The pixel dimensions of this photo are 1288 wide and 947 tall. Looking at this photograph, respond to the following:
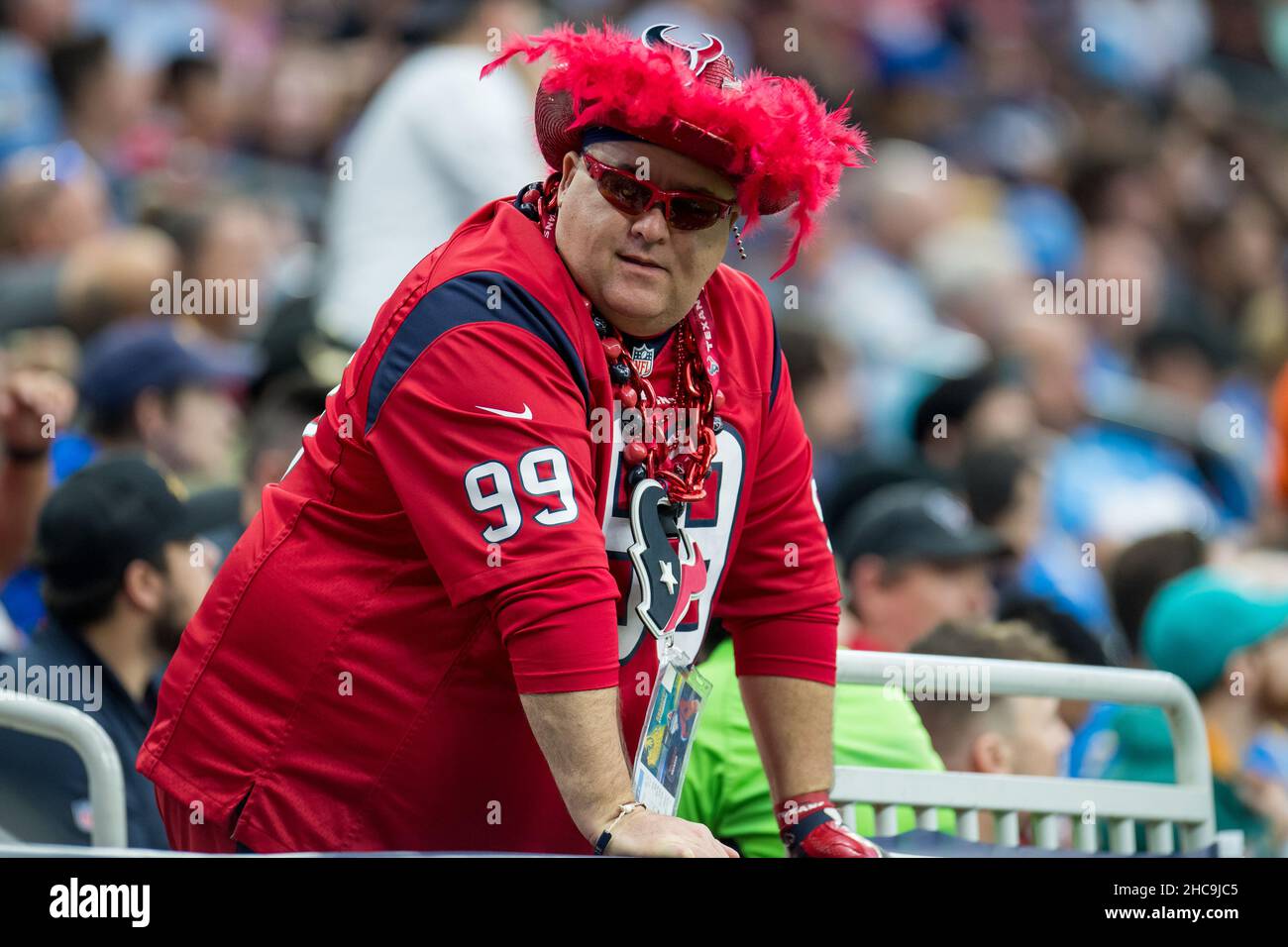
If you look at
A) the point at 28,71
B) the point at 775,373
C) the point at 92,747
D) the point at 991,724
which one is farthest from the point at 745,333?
the point at 28,71

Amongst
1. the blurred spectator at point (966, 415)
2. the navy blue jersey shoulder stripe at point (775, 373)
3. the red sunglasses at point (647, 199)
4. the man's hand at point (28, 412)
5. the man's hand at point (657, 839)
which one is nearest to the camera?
the man's hand at point (657, 839)

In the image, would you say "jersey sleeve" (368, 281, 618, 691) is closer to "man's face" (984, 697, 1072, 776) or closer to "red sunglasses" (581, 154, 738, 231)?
"red sunglasses" (581, 154, 738, 231)

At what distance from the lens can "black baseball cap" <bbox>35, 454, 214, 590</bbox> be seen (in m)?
3.92

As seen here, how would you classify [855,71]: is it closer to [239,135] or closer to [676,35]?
[239,135]

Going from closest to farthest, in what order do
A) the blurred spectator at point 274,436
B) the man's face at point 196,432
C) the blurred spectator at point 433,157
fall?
the blurred spectator at point 274,436
the man's face at point 196,432
the blurred spectator at point 433,157

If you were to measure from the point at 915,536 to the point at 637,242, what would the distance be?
99.4 inches

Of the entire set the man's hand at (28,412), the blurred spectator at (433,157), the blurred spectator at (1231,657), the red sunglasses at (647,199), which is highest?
the blurred spectator at (433,157)

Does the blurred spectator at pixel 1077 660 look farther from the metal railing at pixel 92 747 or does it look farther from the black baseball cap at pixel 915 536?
the metal railing at pixel 92 747

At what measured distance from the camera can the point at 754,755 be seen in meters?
3.60

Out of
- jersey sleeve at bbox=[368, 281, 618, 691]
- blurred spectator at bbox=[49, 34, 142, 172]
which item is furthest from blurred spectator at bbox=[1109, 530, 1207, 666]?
blurred spectator at bbox=[49, 34, 142, 172]

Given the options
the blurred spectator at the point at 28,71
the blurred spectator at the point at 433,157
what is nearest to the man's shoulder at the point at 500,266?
the blurred spectator at the point at 433,157

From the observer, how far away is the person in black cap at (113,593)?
3.83 m

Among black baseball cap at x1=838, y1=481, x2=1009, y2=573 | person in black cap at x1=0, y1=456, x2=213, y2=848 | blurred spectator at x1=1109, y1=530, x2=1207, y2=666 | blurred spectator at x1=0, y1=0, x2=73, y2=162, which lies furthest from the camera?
blurred spectator at x1=0, y1=0, x2=73, y2=162

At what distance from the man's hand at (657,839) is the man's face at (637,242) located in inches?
27.3
